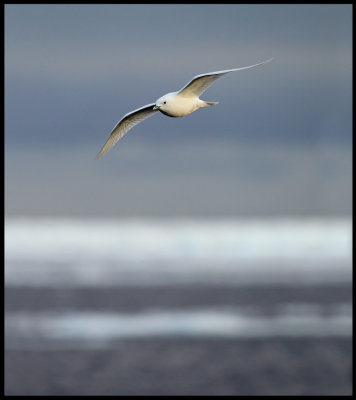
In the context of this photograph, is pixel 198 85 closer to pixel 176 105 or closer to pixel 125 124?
pixel 176 105

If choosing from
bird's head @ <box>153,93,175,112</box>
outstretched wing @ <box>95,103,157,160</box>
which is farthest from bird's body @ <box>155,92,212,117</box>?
outstretched wing @ <box>95,103,157,160</box>

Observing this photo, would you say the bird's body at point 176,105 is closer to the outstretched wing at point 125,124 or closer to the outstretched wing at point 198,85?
the outstretched wing at point 198,85

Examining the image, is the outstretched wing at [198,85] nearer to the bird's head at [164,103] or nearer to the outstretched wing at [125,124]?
the bird's head at [164,103]

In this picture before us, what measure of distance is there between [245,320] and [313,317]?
0.80 m

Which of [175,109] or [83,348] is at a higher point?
[175,109]

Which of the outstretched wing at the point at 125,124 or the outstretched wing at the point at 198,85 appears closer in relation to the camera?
the outstretched wing at the point at 198,85

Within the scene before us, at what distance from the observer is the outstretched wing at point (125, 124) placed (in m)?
8.77

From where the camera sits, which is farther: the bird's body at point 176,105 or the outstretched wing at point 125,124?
the outstretched wing at point 125,124

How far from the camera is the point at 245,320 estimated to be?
11.7 metres

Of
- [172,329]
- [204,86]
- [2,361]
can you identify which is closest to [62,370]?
[2,361]

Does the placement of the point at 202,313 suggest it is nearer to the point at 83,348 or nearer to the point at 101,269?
the point at 83,348

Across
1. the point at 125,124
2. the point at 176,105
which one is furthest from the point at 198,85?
the point at 125,124

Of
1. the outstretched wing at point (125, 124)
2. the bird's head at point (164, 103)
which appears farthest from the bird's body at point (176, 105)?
the outstretched wing at point (125, 124)

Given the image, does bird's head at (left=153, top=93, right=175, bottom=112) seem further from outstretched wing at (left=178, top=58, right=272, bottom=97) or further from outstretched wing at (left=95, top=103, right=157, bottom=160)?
outstretched wing at (left=95, top=103, right=157, bottom=160)
